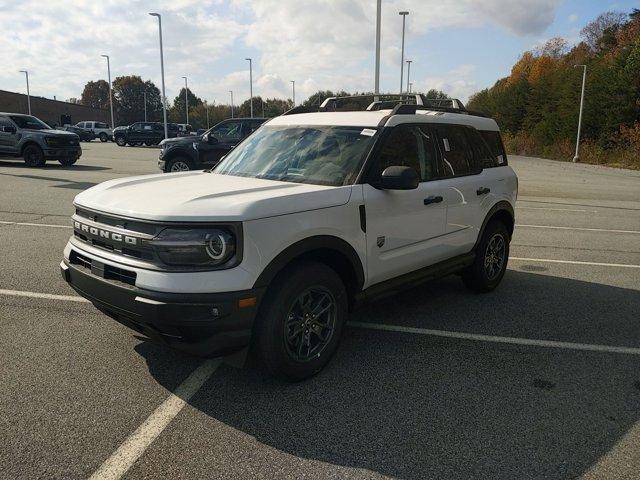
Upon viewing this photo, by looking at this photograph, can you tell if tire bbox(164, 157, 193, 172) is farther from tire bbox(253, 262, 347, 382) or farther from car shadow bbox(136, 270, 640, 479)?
tire bbox(253, 262, 347, 382)

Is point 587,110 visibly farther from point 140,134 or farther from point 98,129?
point 98,129

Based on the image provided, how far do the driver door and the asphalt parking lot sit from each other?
2.12 ft

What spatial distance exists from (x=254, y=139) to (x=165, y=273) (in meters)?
2.23

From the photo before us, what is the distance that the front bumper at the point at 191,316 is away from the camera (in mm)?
3029

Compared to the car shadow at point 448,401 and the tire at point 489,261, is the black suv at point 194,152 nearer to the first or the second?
the tire at point 489,261

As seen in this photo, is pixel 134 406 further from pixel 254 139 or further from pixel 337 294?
pixel 254 139

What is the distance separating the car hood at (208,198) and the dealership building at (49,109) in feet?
197

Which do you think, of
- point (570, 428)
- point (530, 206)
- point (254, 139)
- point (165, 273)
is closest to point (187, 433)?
point (165, 273)

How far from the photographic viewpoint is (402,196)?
421cm

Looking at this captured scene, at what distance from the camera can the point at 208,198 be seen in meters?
3.38

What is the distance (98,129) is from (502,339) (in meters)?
56.4

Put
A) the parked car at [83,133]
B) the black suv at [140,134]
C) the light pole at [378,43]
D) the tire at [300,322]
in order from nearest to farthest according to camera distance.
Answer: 1. the tire at [300,322]
2. the light pole at [378,43]
3. the black suv at [140,134]
4. the parked car at [83,133]

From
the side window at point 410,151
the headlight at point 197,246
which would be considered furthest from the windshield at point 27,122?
the headlight at point 197,246

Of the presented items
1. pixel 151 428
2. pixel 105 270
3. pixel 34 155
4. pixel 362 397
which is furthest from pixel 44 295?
pixel 34 155
